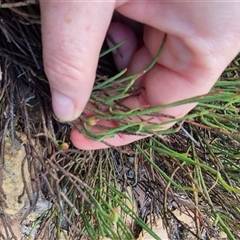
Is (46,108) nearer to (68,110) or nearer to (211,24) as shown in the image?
(68,110)

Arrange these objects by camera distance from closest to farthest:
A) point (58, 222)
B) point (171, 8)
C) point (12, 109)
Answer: point (171, 8), point (12, 109), point (58, 222)

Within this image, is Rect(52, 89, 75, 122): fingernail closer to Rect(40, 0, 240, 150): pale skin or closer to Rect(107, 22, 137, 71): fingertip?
Rect(40, 0, 240, 150): pale skin

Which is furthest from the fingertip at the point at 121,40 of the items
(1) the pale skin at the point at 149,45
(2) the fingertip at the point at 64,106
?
(2) the fingertip at the point at 64,106

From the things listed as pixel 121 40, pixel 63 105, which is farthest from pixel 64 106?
pixel 121 40

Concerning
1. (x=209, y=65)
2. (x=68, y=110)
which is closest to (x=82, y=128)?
(x=68, y=110)

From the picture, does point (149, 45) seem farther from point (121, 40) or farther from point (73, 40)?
point (73, 40)

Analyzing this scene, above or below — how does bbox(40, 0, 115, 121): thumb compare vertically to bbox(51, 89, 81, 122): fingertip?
above

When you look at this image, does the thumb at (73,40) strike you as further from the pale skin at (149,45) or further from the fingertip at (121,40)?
the fingertip at (121,40)

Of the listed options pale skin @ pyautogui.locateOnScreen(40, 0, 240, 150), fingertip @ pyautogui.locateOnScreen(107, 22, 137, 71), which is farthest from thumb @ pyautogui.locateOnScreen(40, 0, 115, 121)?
fingertip @ pyautogui.locateOnScreen(107, 22, 137, 71)
